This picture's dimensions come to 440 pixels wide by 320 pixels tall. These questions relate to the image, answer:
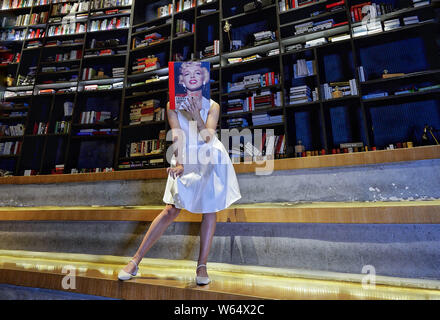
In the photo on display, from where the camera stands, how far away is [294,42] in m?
3.29

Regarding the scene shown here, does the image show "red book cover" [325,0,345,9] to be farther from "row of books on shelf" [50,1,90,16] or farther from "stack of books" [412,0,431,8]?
"row of books on shelf" [50,1,90,16]

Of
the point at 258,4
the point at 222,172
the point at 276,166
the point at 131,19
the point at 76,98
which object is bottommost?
the point at 222,172

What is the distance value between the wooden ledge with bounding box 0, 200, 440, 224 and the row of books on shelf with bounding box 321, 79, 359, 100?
6.44ft

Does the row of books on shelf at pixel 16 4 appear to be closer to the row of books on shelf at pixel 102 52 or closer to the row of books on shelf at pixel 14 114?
the row of books on shelf at pixel 102 52

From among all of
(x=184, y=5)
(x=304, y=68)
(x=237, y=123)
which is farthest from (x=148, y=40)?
(x=304, y=68)

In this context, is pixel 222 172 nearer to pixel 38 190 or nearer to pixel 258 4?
pixel 38 190

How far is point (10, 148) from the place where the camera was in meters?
4.19

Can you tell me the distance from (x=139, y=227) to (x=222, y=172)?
0.84m

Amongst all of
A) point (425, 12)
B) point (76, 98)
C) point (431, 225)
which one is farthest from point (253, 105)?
point (76, 98)

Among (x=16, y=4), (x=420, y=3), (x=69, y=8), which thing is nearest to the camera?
(x=420, y=3)

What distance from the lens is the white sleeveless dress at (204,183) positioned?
3.98 feet

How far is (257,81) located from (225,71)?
1.69 feet

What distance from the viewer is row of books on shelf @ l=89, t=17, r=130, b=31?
4.29 m

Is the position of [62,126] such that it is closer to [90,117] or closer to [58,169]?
[90,117]
